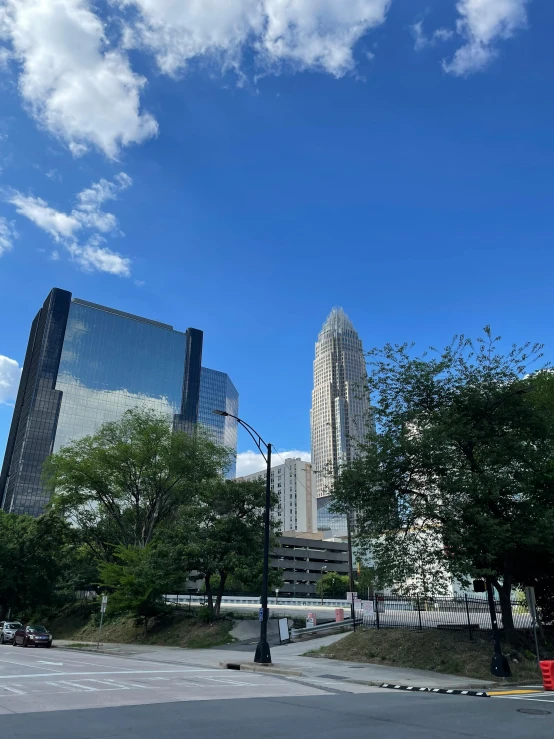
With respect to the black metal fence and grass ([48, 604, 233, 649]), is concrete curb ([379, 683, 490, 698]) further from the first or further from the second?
grass ([48, 604, 233, 649])

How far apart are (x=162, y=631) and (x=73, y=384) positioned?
156 m

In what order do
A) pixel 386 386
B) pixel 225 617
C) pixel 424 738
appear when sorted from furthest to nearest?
pixel 225 617, pixel 386 386, pixel 424 738

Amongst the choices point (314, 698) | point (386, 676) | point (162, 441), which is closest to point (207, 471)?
point (162, 441)

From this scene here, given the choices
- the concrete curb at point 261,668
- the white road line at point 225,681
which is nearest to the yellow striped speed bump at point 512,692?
the concrete curb at point 261,668

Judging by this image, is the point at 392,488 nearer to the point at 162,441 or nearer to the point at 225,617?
the point at 225,617

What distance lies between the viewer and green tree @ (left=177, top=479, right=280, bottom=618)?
32.2m

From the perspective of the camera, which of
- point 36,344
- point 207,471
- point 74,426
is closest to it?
point 207,471

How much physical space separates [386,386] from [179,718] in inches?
642

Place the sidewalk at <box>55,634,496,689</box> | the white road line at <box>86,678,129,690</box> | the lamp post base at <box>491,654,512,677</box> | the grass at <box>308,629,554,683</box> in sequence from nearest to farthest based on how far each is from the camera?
the white road line at <box>86,678,129,690</box> → the sidewalk at <box>55,634,496,689</box> → the lamp post base at <box>491,654,512,677</box> → the grass at <box>308,629,554,683</box>

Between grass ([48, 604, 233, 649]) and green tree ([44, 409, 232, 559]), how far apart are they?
6.13 meters

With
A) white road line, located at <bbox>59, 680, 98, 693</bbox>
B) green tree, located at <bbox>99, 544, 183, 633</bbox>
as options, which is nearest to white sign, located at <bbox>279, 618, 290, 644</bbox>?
green tree, located at <bbox>99, 544, 183, 633</bbox>

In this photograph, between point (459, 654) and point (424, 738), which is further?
point (459, 654)

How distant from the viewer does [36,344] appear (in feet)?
614

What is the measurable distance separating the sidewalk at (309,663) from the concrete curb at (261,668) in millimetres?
393
